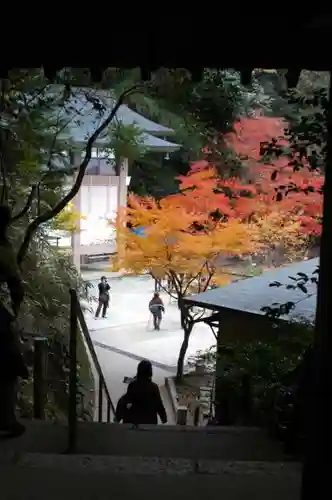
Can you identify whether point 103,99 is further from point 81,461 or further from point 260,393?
point 81,461

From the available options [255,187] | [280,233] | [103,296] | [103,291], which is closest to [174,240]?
[255,187]

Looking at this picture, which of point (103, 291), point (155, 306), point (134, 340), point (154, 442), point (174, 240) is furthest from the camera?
point (103, 291)

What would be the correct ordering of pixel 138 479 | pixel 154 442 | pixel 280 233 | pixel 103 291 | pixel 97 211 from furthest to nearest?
1. pixel 97 211
2. pixel 103 291
3. pixel 280 233
4. pixel 154 442
5. pixel 138 479

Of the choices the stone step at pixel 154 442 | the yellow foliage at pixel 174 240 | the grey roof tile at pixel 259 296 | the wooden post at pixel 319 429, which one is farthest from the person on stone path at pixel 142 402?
the yellow foliage at pixel 174 240

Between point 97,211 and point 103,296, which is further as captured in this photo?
point 97,211

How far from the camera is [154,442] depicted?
304 cm

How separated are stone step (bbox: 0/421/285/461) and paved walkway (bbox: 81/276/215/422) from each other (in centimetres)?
456

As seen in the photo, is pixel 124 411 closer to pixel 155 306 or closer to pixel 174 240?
pixel 174 240

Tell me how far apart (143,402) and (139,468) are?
1030mm

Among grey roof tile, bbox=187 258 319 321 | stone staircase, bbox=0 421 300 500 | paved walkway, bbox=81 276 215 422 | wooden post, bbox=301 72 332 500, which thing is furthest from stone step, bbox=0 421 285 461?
paved walkway, bbox=81 276 215 422

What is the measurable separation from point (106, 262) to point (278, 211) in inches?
238

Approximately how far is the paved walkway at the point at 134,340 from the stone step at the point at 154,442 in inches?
180

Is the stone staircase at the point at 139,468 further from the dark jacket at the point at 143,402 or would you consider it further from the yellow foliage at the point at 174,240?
the yellow foliage at the point at 174,240

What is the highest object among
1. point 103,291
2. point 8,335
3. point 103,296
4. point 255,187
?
point 255,187
